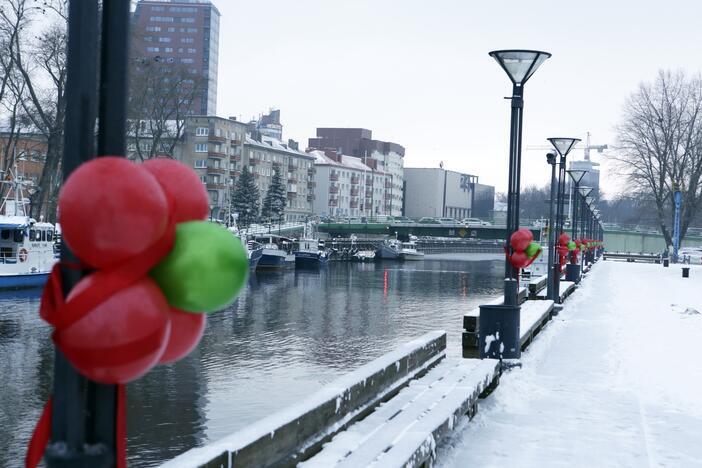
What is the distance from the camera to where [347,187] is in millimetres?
139125

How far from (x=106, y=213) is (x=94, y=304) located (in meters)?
0.25

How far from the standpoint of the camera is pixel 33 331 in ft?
78.4

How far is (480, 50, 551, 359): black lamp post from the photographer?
11.8 m

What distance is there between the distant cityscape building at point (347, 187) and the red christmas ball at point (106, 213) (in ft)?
397

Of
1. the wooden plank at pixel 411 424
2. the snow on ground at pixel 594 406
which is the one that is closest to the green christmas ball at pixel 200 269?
the wooden plank at pixel 411 424

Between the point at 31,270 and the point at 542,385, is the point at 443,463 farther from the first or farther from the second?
the point at 31,270

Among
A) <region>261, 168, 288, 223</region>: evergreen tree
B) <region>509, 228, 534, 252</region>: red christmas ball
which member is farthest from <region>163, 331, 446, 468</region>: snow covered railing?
<region>261, 168, 288, 223</region>: evergreen tree

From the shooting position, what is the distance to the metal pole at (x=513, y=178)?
39.9ft

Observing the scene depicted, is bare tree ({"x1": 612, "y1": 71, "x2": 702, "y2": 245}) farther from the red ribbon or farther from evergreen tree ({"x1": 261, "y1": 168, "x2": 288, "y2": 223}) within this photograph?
the red ribbon

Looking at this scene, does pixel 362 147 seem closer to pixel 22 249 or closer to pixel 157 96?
pixel 157 96

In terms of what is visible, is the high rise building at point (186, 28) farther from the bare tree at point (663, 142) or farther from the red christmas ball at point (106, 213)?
the red christmas ball at point (106, 213)

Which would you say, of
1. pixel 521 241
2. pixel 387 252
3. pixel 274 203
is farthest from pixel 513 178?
pixel 274 203

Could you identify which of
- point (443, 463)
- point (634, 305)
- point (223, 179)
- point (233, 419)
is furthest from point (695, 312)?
point (223, 179)

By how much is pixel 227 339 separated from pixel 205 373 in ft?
→ 17.6
